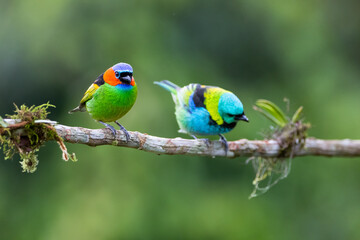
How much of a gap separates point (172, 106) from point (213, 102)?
116 inches

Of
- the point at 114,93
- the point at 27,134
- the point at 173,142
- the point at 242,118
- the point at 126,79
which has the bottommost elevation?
the point at 27,134

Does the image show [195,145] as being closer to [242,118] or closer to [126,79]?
[242,118]

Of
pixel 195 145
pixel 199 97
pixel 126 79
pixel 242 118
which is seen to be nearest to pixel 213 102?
pixel 199 97

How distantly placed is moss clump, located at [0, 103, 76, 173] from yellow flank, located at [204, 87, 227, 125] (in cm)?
147

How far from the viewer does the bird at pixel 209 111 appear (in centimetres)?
399

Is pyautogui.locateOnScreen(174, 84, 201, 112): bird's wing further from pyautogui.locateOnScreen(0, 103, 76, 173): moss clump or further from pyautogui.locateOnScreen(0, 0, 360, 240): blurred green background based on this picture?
pyautogui.locateOnScreen(0, 0, 360, 240): blurred green background

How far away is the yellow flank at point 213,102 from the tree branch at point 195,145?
19 centimetres

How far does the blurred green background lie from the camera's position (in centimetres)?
692

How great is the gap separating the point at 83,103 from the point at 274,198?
200 inches

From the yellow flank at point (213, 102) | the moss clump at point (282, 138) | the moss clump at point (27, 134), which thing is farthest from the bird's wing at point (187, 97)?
the moss clump at point (27, 134)

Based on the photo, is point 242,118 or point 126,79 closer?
point 126,79

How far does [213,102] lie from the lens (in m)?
4.13

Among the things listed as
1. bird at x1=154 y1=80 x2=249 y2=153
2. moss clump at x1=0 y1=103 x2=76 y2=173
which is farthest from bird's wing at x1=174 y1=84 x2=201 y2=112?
moss clump at x1=0 y1=103 x2=76 y2=173

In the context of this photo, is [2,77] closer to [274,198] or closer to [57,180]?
[57,180]
